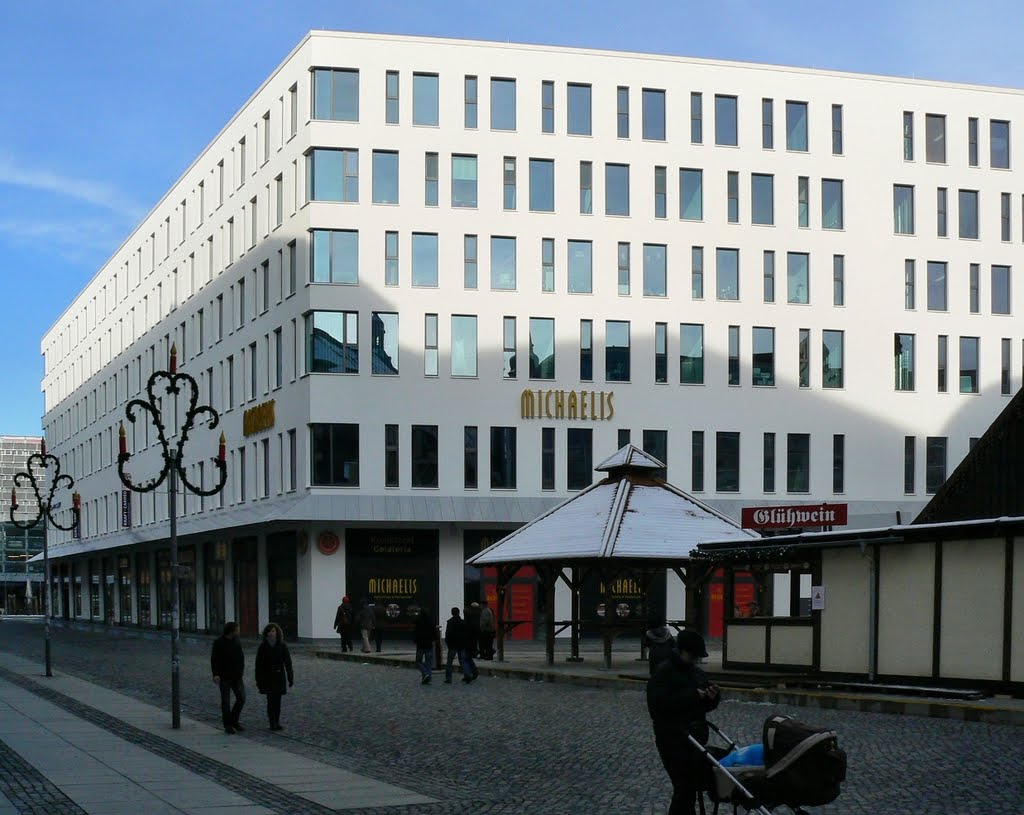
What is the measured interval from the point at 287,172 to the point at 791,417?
2298 centimetres

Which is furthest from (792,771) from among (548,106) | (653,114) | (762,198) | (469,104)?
(762,198)

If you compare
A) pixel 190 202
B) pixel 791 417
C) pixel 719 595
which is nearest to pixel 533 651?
pixel 719 595

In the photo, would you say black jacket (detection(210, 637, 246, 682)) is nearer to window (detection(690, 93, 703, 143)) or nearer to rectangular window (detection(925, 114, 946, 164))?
window (detection(690, 93, 703, 143))

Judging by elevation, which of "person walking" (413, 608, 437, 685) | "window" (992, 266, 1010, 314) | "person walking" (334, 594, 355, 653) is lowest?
"person walking" (334, 594, 355, 653)

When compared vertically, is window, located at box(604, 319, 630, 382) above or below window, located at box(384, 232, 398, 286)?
below

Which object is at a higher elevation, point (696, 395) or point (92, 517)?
point (696, 395)

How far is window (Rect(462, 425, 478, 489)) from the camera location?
196 ft

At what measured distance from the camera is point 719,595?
207 ft

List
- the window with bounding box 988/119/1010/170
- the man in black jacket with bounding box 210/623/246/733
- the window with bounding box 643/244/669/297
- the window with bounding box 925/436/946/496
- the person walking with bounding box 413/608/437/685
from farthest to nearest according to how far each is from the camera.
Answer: the window with bounding box 988/119/1010/170 < the window with bounding box 925/436/946/496 < the window with bounding box 643/244/669/297 < the person walking with bounding box 413/608/437/685 < the man in black jacket with bounding box 210/623/246/733

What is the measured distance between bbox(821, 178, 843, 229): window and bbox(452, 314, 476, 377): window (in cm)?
1590

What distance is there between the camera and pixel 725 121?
63.9 metres

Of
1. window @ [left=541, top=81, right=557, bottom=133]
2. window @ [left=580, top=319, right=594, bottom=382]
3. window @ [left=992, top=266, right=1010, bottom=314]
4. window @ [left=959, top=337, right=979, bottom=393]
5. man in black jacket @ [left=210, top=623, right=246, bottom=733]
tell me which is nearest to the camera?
man in black jacket @ [left=210, top=623, right=246, bottom=733]

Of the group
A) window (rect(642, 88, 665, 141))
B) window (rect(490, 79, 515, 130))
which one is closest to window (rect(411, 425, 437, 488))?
window (rect(490, 79, 515, 130))

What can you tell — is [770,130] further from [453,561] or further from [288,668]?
[288,668]
